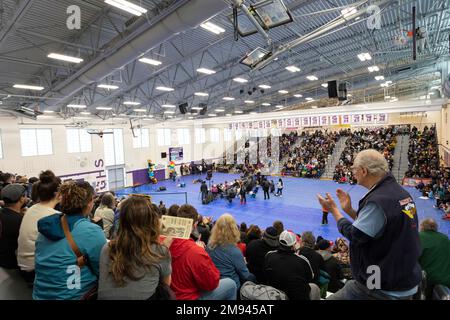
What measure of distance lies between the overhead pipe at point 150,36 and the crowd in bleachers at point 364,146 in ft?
54.6

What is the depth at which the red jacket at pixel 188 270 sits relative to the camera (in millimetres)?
2076

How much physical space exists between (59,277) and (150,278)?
0.71 metres

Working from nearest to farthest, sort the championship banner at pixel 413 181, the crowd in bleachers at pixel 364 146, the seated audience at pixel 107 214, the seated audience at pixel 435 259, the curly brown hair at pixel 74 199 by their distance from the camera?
the curly brown hair at pixel 74 199 < the seated audience at pixel 435 259 < the seated audience at pixel 107 214 < the championship banner at pixel 413 181 < the crowd in bleachers at pixel 364 146

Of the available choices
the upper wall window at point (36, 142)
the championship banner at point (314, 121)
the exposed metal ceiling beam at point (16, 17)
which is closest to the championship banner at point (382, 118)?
the championship banner at point (314, 121)

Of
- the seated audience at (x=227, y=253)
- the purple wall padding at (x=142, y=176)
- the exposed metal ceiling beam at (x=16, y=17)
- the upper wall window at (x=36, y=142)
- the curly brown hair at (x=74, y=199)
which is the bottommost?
the purple wall padding at (x=142, y=176)

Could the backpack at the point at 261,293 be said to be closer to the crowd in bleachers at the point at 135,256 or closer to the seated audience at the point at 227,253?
the crowd in bleachers at the point at 135,256

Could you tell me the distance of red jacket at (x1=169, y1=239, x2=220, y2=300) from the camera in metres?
2.08

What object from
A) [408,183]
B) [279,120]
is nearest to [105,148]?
[279,120]

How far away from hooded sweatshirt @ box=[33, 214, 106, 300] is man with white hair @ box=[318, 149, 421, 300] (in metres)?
1.83

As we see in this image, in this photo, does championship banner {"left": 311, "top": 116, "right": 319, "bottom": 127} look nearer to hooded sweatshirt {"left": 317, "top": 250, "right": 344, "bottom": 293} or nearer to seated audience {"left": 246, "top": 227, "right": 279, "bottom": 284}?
hooded sweatshirt {"left": 317, "top": 250, "right": 344, "bottom": 293}

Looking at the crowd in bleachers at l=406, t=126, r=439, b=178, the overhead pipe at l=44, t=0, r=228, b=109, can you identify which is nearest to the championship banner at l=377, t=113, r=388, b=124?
the crowd in bleachers at l=406, t=126, r=439, b=178

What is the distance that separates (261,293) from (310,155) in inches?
943

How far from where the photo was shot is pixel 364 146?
22969 mm
